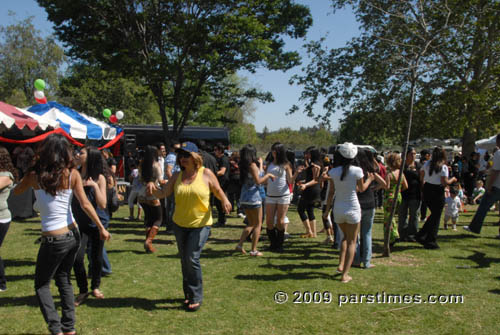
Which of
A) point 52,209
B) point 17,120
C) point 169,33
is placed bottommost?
point 52,209

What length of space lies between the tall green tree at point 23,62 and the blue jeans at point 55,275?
1878 inches

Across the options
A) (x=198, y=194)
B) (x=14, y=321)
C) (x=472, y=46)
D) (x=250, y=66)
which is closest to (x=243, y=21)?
(x=250, y=66)

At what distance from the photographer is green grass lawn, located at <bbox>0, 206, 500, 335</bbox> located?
399 centimetres

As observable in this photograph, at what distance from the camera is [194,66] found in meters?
15.8

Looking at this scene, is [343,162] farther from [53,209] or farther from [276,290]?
[53,209]

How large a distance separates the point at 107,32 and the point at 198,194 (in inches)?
521

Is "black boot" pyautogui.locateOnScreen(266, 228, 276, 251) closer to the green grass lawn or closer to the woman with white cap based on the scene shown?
the green grass lawn

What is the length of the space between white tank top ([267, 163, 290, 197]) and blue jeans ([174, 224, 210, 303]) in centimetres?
235

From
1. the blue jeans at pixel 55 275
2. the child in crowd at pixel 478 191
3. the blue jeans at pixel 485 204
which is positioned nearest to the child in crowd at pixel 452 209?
the blue jeans at pixel 485 204

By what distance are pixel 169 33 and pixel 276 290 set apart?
12688 mm

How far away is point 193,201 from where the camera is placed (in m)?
4.32

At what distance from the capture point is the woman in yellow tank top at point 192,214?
4.32m

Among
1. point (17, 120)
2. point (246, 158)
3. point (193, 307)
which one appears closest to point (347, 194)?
point (246, 158)

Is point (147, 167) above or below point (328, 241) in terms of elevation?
above
